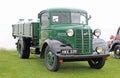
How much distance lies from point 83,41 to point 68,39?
1.83ft

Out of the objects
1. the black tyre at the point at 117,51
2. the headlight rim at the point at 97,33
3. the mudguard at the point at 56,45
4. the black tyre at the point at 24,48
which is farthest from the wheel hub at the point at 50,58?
the black tyre at the point at 117,51

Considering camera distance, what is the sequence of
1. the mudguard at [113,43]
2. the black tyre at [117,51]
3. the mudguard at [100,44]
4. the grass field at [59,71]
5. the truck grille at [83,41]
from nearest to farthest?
the grass field at [59,71] → the truck grille at [83,41] → the mudguard at [100,44] → the black tyre at [117,51] → the mudguard at [113,43]

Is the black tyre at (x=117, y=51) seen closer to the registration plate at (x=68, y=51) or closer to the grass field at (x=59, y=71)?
the grass field at (x=59, y=71)

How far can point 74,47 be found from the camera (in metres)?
11.9

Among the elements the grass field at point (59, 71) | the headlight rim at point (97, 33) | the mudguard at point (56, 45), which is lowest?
the grass field at point (59, 71)

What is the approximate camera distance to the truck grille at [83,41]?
11.9m

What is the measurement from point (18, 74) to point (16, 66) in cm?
190

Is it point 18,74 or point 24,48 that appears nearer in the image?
point 18,74

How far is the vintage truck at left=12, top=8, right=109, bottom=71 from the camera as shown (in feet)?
38.4

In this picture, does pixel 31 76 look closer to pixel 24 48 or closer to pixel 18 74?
pixel 18 74

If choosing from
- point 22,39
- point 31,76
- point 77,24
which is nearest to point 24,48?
point 22,39

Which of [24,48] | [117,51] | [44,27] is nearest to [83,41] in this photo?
[44,27]

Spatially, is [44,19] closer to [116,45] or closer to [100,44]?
[100,44]

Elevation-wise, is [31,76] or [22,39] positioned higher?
[22,39]
